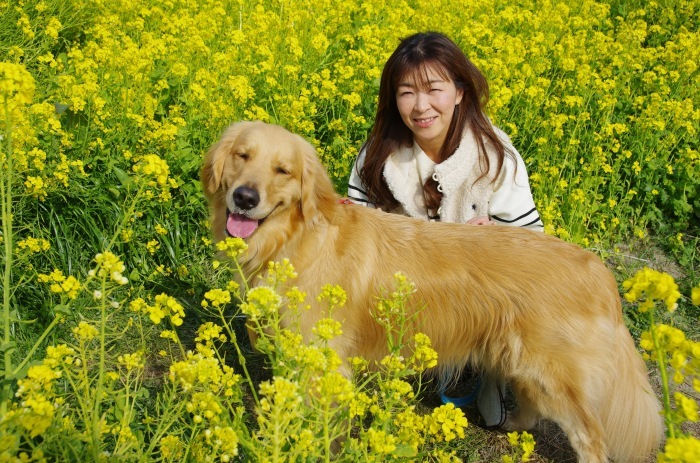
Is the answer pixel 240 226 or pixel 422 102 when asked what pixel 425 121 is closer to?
pixel 422 102

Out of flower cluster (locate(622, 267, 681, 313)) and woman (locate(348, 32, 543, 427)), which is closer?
flower cluster (locate(622, 267, 681, 313))

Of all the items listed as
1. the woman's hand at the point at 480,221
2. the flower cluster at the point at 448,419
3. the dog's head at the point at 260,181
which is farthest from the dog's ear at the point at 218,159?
the flower cluster at the point at 448,419

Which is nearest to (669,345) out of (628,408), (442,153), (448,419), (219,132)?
(448,419)

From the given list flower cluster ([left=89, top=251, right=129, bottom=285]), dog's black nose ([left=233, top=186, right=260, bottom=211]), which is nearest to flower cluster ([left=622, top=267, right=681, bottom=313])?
flower cluster ([left=89, top=251, right=129, bottom=285])

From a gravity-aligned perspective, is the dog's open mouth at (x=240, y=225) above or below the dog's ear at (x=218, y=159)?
below

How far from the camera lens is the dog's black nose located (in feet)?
9.99

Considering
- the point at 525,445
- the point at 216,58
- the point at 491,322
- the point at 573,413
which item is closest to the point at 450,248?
the point at 491,322

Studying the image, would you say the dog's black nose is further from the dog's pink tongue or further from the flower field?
the flower field

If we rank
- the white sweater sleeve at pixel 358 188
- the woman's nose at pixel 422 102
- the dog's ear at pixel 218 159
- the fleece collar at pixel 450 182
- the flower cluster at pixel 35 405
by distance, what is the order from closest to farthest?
the flower cluster at pixel 35 405 < the dog's ear at pixel 218 159 < the woman's nose at pixel 422 102 < the fleece collar at pixel 450 182 < the white sweater sleeve at pixel 358 188

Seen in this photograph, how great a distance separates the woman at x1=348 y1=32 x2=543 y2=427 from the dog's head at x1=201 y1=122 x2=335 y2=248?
32.0 inches

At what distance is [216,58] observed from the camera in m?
4.83

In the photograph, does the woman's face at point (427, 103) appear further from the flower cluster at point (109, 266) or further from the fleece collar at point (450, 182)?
the flower cluster at point (109, 266)

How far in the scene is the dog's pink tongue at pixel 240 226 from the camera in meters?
3.17

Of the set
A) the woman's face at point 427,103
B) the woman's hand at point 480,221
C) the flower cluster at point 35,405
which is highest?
the woman's face at point 427,103
